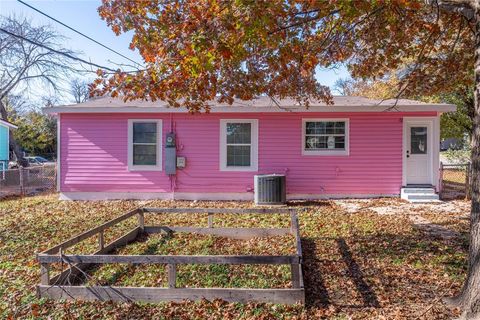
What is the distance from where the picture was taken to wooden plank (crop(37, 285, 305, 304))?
363cm

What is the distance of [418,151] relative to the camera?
10.6 metres

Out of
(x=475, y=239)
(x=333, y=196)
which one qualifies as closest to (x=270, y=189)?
(x=333, y=196)

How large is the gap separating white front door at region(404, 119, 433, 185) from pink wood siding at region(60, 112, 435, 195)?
1.13 ft

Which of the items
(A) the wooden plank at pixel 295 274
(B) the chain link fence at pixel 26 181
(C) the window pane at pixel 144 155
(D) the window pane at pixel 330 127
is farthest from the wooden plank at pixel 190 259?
(B) the chain link fence at pixel 26 181

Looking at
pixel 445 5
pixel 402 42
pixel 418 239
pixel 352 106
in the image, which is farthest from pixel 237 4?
pixel 352 106

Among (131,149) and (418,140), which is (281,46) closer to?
(131,149)

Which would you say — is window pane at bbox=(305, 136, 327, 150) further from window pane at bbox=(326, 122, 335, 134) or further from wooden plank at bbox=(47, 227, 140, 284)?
wooden plank at bbox=(47, 227, 140, 284)

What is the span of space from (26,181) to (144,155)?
6.54 m

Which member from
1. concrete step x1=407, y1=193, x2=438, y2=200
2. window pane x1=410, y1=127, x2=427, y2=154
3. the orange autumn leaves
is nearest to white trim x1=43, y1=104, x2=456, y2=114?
window pane x1=410, y1=127, x2=427, y2=154

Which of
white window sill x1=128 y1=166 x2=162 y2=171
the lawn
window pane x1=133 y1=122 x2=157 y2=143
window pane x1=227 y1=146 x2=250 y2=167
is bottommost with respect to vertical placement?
the lawn

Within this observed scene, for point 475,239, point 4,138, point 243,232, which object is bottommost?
point 243,232

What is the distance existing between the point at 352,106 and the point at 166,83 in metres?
6.72

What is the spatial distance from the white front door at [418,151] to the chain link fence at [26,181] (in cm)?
1340

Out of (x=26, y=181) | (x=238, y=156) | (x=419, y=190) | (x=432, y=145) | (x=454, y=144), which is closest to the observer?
(x=419, y=190)
